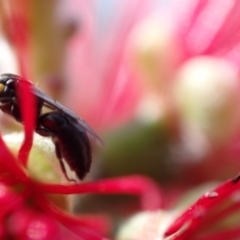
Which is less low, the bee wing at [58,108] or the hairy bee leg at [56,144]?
the bee wing at [58,108]

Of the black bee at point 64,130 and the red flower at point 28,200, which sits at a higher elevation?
the black bee at point 64,130

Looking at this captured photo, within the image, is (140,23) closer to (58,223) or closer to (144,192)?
(144,192)

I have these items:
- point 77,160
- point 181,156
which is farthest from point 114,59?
point 77,160

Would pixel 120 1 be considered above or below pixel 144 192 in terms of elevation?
above

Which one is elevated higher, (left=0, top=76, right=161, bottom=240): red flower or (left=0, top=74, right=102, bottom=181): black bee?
(left=0, top=74, right=102, bottom=181): black bee

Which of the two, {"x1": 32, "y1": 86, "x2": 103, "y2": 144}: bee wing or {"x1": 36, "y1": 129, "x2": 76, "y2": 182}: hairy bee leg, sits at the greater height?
{"x1": 32, "y1": 86, "x2": 103, "y2": 144}: bee wing

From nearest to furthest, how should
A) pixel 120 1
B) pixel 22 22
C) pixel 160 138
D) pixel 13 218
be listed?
pixel 13 218 < pixel 22 22 < pixel 160 138 < pixel 120 1

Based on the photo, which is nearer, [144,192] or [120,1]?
[144,192]

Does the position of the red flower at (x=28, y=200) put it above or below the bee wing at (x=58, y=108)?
below
